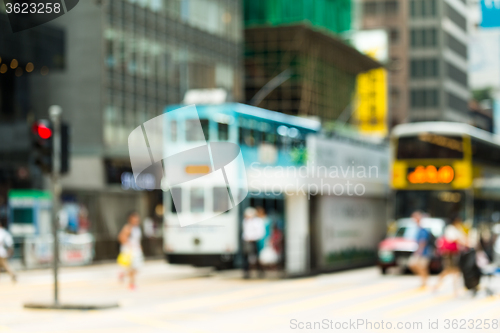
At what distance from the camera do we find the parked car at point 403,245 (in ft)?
80.6

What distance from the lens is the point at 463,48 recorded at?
90250 mm

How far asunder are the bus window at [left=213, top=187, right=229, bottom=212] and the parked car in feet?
15.2

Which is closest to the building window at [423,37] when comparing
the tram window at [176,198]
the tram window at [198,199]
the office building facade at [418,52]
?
the office building facade at [418,52]

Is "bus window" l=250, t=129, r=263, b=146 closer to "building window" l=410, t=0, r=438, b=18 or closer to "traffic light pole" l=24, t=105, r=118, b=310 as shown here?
"traffic light pole" l=24, t=105, r=118, b=310

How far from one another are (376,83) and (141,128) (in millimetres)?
24144

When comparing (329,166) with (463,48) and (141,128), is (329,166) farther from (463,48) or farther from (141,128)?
(463,48)

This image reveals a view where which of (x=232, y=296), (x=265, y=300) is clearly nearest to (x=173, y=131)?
(x=232, y=296)

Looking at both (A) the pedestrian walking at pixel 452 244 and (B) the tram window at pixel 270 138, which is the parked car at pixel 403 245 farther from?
(A) the pedestrian walking at pixel 452 244

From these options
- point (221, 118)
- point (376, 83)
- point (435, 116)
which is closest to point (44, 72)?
point (221, 118)

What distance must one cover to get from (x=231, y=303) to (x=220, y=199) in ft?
25.8

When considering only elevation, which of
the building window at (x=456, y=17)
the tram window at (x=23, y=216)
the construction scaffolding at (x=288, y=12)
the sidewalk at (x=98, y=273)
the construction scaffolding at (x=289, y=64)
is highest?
the building window at (x=456, y=17)

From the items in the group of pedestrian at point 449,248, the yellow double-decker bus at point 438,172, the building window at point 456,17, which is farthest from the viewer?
the building window at point 456,17

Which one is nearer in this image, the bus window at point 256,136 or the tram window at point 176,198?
the bus window at point 256,136

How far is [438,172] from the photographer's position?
85.9ft
